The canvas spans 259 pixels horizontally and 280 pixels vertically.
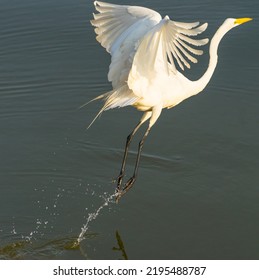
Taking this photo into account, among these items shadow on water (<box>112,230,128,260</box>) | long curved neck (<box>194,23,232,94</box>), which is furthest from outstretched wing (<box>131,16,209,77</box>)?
shadow on water (<box>112,230,128,260</box>)

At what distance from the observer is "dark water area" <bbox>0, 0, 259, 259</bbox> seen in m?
6.37

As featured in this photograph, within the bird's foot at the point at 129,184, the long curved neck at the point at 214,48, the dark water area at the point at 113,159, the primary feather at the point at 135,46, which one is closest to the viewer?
the primary feather at the point at 135,46

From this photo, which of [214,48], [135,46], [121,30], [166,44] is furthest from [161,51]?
[214,48]

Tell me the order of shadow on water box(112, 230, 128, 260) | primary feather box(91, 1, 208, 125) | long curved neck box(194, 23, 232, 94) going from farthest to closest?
long curved neck box(194, 23, 232, 94)
shadow on water box(112, 230, 128, 260)
primary feather box(91, 1, 208, 125)

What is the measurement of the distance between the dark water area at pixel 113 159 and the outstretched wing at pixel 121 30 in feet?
3.59

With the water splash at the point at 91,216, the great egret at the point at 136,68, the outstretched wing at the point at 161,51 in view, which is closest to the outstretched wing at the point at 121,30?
the great egret at the point at 136,68

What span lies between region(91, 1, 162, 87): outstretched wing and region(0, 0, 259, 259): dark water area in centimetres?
109

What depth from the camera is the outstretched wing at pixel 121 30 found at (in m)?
6.45

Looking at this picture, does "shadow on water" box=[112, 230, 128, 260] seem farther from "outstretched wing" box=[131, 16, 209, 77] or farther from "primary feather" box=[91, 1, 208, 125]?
"outstretched wing" box=[131, 16, 209, 77]

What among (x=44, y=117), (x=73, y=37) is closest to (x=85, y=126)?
(x=44, y=117)

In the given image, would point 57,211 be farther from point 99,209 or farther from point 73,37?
point 73,37

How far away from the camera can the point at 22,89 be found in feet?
29.1

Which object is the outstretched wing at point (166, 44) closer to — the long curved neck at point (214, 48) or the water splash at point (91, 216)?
the long curved neck at point (214, 48)

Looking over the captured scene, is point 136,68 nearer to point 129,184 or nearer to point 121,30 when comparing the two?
point 121,30
